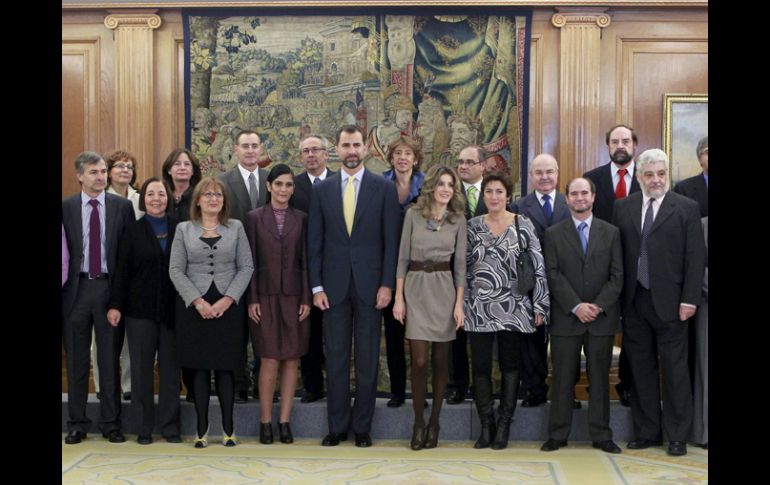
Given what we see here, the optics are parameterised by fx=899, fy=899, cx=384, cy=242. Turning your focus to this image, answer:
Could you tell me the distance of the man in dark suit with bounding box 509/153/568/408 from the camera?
17.3 feet

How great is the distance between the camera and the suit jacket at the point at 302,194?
553 cm

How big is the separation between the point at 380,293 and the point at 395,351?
0.42 metres

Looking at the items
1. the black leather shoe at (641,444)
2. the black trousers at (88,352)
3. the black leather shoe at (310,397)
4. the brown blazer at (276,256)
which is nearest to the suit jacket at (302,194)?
the brown blazer at (276,256)

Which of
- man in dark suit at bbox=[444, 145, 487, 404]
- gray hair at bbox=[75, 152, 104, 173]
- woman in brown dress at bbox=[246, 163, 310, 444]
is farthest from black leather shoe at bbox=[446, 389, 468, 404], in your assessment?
gray hair at bbox=[75, 152, 104, 173]

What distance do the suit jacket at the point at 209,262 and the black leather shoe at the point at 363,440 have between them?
104 centimetres

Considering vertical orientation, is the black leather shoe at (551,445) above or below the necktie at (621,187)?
below

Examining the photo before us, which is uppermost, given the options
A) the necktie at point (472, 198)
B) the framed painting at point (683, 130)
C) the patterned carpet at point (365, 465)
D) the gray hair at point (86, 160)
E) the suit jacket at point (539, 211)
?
the framed painting at point (683, 130)

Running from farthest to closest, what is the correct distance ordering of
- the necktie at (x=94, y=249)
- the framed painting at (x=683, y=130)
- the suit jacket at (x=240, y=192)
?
the framed painting at (x=683, y=130) < the suit jacket at (x=240, y=192) < the necktie at (x=94, y=249)

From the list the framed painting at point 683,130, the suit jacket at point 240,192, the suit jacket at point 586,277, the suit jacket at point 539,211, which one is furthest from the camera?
the framed painting at point 683,130

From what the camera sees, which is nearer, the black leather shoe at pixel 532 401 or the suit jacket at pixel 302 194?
the black leather shoe at pixel 532 401

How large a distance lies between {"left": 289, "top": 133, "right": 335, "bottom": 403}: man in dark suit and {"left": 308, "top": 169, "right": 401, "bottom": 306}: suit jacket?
0.83 feet

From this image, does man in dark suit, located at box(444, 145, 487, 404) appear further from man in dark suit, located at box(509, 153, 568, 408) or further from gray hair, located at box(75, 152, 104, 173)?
gray hair, located at box(75, 152, 104, 173)

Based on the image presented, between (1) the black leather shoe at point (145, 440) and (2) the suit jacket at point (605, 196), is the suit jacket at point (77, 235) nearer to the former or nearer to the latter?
(1) the black leather shoe at point (145, 440)

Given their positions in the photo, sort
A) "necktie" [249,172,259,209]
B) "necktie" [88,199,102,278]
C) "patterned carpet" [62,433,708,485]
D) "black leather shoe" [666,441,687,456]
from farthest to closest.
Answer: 1. "necktie" [249,172,259,209]
2. "necktie" [88,199,102,278]
3. "black leather shoe" [666,441,687,456]
4. "patterned carpet" [62,433,708,485]
